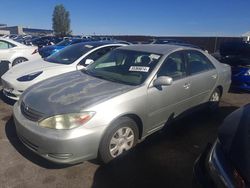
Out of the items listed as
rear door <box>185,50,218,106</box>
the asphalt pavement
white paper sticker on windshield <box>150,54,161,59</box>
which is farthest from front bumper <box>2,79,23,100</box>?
rear door <box>185,50,218,106</box>

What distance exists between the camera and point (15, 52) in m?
9.37

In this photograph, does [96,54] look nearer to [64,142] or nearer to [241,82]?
[64,142]

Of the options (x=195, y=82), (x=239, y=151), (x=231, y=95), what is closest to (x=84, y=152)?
(x=239, y=151)

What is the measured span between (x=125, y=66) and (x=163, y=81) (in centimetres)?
80

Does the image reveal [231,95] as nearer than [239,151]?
No

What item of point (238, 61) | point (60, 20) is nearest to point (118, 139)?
point (238, 61)

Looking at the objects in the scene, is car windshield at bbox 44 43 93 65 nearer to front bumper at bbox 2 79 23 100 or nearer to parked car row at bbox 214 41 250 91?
front bumper at bbox 2 79 23 100

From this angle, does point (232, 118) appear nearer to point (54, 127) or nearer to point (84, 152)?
point (84, 152)

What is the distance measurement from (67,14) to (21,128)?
7470 cm

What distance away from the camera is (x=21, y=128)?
317cm

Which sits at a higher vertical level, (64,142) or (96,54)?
(96,54)

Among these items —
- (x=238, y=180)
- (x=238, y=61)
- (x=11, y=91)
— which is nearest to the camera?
(x=238, y=180)

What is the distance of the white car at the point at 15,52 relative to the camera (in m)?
9.25

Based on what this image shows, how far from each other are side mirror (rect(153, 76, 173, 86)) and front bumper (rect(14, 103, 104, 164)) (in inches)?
42.1
